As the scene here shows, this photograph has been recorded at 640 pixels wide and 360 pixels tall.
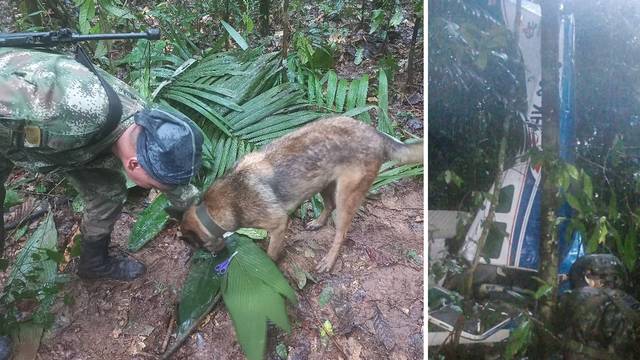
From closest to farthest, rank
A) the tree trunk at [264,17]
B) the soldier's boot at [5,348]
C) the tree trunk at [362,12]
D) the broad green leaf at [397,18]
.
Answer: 1. the soldier's boot at [5,348]
2. the broad green leaf at [397,18]
3. the tree trunk at [264,17]
4. the tree trunk at [362,12]

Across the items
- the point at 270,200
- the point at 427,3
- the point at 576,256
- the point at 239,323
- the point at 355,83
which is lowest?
the point at 239,323

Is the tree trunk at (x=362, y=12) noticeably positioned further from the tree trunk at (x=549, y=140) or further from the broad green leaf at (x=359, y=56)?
the tree trunk at (x=549, y=140)

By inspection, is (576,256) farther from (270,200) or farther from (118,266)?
(118,266)

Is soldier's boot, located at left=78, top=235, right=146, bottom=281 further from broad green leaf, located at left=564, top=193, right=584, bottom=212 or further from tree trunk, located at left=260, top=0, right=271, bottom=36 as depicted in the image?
tree trunk, located at left=260, top=0, right=271, bottom=36

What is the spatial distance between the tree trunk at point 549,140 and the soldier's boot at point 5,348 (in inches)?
126

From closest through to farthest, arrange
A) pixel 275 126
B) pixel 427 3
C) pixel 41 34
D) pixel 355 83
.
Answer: pixel 427 3
pixel 41 34
pixel 275 126
pixel 355 83

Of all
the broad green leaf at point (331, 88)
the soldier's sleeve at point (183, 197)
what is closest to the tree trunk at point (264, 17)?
the broad green leaf at point (331, 88)

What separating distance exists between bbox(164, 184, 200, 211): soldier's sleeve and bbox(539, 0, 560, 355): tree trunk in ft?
8.09

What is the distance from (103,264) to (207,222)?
862 mm

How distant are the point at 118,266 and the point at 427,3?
10.4 ft

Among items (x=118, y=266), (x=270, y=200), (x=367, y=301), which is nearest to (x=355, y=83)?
(x=270, y=200)

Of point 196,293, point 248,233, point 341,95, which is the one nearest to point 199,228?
point 196,293

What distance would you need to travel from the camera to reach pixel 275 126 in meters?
4.47

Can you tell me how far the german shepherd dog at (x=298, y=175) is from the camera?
3584 millimetres
